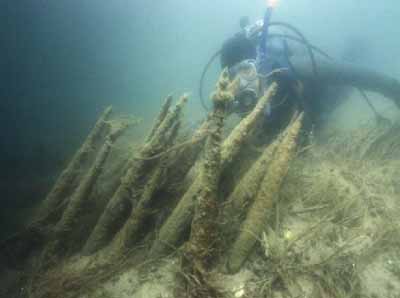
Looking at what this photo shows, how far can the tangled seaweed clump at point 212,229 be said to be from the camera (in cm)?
235

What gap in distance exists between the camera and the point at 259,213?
2.50 meters

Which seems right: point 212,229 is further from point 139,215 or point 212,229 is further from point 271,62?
point 271,62

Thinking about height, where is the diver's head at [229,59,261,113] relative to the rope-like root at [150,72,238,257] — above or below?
above

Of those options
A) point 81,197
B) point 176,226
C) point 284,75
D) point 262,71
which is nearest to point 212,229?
point 176,226

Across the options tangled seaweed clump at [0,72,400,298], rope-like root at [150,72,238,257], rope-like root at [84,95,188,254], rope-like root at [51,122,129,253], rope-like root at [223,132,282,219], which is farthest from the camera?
rope-like root at [51,122,129,253]

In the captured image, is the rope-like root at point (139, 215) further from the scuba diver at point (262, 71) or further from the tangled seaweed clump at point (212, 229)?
the scuba diver at point (262, 71)

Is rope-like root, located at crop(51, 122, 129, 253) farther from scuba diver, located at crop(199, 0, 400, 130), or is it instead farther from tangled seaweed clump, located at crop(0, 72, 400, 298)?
scuba diver, located at crop(199, 0, 400, 130)

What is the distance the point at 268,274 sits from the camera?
7.98ft

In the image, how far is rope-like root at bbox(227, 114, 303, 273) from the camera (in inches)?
96.5

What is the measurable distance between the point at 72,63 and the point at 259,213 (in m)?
47.6

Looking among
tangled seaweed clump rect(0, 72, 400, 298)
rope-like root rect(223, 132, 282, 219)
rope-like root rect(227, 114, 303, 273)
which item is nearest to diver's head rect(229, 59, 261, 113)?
tangled seaweed clump rect(0, 72, 400, 298)

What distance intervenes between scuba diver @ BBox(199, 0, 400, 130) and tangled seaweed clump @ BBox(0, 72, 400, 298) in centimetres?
120

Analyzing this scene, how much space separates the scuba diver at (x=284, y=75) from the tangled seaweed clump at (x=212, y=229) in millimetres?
1196

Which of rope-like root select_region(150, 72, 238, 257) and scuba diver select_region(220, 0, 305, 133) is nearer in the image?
rope-like root select_region(150, 72, 238, 257)
